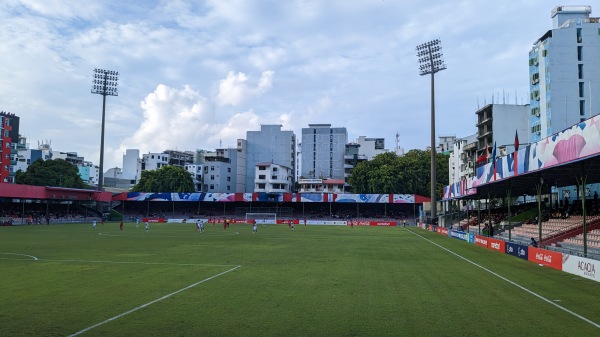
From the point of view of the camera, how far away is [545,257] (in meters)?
27.7

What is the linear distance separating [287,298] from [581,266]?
1604 cm

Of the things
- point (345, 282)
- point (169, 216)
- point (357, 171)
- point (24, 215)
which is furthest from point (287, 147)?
point (345, 282)

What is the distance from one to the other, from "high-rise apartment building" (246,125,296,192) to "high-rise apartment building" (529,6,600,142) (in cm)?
7623

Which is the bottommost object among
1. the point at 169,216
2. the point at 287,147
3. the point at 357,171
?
the point at 169,216

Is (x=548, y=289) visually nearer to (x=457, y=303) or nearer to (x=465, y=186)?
(x=457, y=303)

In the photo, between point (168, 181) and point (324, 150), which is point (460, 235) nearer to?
point (168, 181)

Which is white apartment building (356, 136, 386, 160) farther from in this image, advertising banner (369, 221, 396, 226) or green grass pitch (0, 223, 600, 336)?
green grass pitch (0, 223, 600, 336)

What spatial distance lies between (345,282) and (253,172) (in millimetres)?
121485

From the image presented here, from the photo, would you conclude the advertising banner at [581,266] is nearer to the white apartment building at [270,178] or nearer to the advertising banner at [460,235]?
the advertising banner at [460,235]

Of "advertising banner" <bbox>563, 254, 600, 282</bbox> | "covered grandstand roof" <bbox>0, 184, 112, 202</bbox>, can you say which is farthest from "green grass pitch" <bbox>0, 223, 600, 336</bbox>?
"covered grandstand roof" <bbox>0, 184, 112, 202</bbox>

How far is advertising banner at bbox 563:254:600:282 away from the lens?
21.4m

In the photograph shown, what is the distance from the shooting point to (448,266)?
26031mm

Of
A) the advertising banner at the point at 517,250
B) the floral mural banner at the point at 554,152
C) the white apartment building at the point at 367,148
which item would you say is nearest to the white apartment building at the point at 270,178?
the white apartment building at the point at 367,148

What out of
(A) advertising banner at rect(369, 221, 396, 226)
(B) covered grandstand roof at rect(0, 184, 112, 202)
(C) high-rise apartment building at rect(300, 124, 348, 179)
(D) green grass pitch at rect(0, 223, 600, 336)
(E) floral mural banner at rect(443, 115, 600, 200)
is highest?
(C) high-rise apartment building at rect(300, 124, 348, 179)
